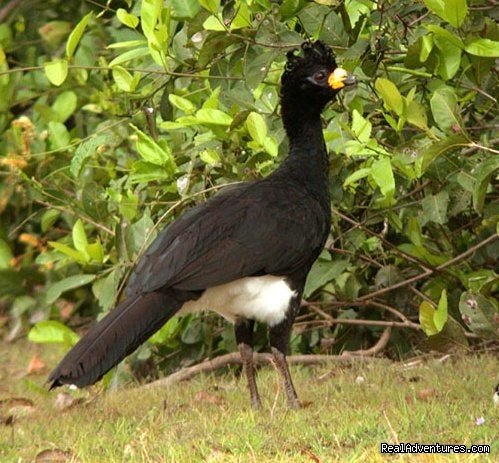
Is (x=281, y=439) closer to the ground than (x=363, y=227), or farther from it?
farther from it

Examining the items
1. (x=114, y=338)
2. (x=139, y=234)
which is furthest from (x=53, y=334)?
(x=114, y=338)

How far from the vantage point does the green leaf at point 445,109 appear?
5.29 meters

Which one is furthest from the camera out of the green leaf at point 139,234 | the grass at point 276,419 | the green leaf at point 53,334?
the green leaf at point 53,334

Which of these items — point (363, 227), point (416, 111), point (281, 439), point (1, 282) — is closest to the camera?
point (281, 439)

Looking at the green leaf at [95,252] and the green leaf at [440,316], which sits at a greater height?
the green leaf at [440,316]

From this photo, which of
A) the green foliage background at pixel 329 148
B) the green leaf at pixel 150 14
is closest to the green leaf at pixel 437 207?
the green foliage background at pixel 329 148

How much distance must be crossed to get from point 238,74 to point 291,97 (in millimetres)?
281

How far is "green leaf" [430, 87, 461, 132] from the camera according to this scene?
529 centimetres

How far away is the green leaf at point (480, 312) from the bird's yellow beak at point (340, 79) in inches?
45.1

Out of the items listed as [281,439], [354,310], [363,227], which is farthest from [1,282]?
[281,439]

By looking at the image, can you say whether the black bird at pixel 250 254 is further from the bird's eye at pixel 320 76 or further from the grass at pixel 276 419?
the grass at pixel 276 419

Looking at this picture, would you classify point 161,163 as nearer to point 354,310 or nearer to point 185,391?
point 185,391

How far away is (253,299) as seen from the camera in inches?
227

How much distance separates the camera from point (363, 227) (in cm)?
660
